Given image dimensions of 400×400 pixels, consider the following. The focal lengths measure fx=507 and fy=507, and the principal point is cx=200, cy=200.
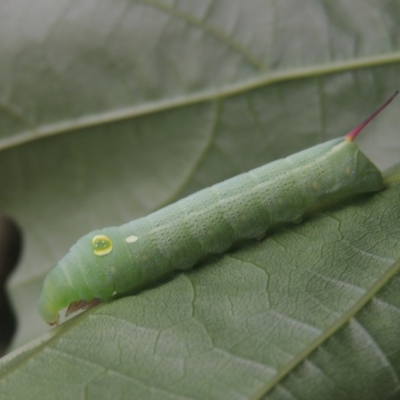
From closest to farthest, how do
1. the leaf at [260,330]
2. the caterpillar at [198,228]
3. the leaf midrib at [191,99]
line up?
the leaf at [260,330] → the caterpillar at [198,228] → the leaf midrib at [191,99]

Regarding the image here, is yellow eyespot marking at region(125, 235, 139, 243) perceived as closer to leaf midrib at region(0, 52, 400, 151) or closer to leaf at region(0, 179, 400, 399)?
leaf at region(0, 179, 400, 399)

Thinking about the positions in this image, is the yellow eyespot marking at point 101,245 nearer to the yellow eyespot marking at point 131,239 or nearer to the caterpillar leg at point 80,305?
the yellow eyespot marking at point 131,239

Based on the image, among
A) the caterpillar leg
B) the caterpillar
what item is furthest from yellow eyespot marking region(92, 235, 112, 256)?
the caterpillar leg

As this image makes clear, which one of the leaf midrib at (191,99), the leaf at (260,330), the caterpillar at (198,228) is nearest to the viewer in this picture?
the leaf at (260,330)

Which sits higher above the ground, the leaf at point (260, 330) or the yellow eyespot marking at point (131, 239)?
the yellow eyespot marking at point (131, 239)

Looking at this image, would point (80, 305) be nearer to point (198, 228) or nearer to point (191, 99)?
point (198, 228)

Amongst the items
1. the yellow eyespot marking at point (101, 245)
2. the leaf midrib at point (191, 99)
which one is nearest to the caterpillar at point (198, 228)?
the yellow eyespot marking at point (101, 245)

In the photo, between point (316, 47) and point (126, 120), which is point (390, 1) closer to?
point (316, 47)
